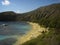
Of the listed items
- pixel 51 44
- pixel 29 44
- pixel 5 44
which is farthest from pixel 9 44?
pixel 51 44

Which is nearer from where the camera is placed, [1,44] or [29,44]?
[29,44]

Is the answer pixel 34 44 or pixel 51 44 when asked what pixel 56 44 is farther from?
pixel 34 44

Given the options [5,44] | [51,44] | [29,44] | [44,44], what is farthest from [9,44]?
[51,44]

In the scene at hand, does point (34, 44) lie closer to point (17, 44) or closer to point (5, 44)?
point (17, 44)

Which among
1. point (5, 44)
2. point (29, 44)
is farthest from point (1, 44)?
point (29, 44)

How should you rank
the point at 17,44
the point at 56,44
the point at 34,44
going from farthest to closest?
the point at 17,44
the point at 34,44
the point at 56,44

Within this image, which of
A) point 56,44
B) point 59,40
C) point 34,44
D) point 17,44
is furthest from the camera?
point 17,44

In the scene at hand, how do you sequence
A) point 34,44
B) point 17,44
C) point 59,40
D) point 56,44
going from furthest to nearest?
→ point 17,44, point 34,44, point 59,40, point 56,44

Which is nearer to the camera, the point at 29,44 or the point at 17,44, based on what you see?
the point at 29,44
